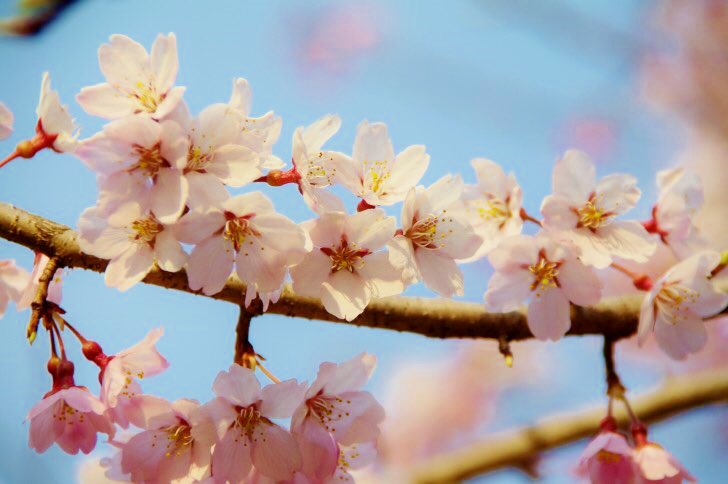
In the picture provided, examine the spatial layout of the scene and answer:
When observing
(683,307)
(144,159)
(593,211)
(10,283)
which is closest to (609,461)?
(683,307)

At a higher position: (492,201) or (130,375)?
(492,201)

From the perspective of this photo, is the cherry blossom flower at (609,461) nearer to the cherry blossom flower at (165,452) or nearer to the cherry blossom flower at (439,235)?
the cherry blossom flower at (439,235)

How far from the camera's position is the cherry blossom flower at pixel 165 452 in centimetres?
116

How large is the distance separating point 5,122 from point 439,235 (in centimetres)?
80

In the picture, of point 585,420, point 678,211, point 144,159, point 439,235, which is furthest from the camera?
point 585,420

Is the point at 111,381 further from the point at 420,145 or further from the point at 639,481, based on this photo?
the point at 639,481

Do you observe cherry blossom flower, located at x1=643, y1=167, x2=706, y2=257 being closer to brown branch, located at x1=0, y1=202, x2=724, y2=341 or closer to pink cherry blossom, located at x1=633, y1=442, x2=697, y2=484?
brown branch, located at x1=0, y1=202, x2=724, y2=341

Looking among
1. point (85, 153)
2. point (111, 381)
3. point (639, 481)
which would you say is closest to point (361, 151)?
point (85, 153)

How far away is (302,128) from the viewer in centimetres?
116

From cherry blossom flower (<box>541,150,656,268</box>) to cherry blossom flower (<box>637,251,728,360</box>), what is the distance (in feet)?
0.33

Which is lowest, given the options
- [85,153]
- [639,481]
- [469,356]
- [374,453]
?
[469,356]

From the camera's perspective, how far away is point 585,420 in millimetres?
2178

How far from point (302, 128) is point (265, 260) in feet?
0.82

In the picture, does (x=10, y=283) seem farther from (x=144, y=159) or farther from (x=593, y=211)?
(x=593, y=211)
